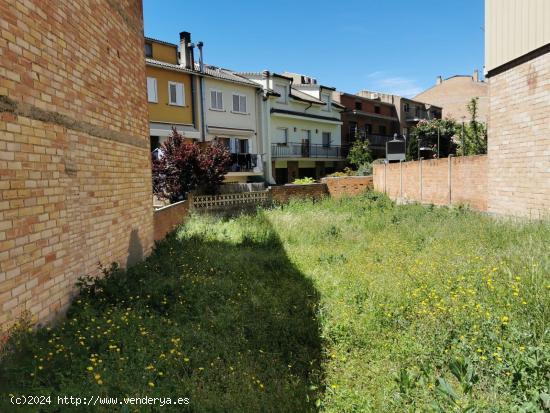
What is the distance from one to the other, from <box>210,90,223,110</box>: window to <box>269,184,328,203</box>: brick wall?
23.7ft

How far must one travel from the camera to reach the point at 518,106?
307 inches

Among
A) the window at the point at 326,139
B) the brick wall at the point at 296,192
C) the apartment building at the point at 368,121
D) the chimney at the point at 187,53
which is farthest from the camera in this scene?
the apartment building at the point at 368,121

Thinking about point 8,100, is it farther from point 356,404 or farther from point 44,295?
point 356,404

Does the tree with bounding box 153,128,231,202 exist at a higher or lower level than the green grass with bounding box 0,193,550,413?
higher

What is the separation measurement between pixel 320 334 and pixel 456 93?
4454cm

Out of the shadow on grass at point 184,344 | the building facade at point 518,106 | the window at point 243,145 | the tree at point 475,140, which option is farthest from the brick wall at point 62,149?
the window at point 243,145

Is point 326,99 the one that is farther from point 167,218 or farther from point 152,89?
point 167,218

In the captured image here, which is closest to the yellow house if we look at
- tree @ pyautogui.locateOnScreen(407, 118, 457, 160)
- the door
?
the door

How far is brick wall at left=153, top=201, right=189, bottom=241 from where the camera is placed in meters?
8.57

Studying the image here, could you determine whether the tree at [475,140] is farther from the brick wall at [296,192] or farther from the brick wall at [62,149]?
the brick wall at [62,149]

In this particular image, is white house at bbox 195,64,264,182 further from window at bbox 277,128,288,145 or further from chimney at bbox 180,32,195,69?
window at bbox 277,128,288,145

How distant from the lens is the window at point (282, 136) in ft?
89.3

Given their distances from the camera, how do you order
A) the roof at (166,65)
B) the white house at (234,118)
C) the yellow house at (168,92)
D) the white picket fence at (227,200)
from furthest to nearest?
the white house at (234,118), the yellow house at (168,92), the roof at (166,65), the white picket fence at (227,200)

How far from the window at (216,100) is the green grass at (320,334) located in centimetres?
1574
